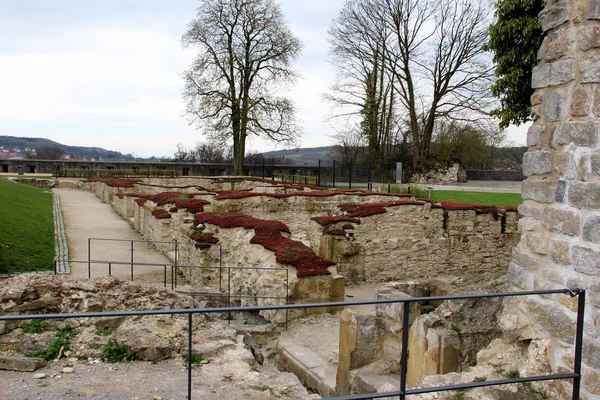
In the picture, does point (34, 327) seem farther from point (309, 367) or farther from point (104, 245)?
point (104, 245)

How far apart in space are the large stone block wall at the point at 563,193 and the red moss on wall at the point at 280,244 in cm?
516

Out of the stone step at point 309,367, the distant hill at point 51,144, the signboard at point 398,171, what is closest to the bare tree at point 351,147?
the signboard at point 398,171

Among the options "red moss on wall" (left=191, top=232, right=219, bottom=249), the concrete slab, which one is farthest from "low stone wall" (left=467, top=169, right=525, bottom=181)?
the concrete slab

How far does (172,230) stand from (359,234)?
5963mm

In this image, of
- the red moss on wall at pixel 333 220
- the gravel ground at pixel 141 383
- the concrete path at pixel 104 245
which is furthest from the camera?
the red moss on wall at pixel 333 220

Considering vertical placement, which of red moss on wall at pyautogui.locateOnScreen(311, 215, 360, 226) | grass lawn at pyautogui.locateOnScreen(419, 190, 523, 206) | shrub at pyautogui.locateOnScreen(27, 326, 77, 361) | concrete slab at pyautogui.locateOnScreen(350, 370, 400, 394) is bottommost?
concrete slab at pyautogui.locateOnScreen(350, 370, 400, 394)

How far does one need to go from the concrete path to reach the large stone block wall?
26.7 ft

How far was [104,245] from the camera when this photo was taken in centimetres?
1481

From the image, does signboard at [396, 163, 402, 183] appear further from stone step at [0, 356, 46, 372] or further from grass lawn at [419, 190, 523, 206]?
stone step at [0, 356, 46, 372]

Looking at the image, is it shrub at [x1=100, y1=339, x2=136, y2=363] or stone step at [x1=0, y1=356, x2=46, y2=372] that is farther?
shrub at [x1=100, y1=339, x2=136, y2=363]

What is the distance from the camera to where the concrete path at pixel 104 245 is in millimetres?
11789

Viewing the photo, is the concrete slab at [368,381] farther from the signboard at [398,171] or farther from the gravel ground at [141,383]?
the signboard at [398,171]

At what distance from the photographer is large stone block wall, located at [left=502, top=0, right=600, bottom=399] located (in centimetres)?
336

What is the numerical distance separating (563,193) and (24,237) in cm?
1450
